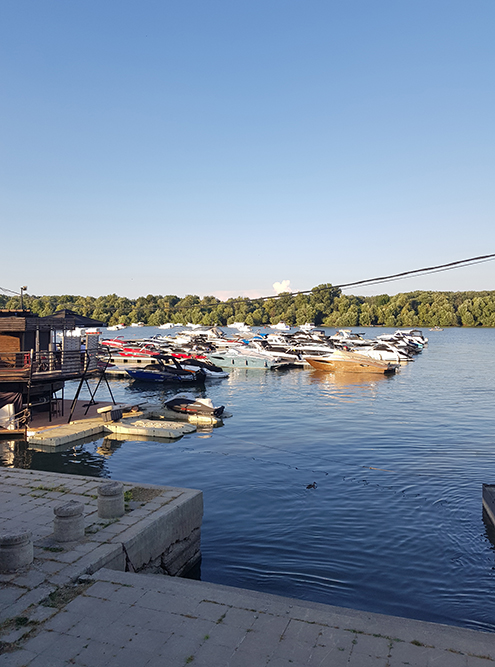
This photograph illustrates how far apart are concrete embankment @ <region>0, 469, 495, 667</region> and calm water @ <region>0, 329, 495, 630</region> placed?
2.94 m

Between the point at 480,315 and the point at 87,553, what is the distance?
174470mm

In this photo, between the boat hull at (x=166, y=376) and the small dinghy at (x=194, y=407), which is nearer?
the small dinghy at (x=194, y=407)

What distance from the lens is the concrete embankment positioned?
5.88 m

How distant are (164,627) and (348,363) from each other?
52244mm

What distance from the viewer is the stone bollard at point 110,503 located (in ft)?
32.0

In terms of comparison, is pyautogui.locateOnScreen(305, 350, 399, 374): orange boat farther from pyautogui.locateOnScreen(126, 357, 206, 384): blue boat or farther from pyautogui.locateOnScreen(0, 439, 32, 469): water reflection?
pyautogui.locateOnScreen(0, 439, 32, 469): water reflection

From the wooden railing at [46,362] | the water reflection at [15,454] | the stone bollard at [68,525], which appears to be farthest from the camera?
the wooden railing at [46,362]

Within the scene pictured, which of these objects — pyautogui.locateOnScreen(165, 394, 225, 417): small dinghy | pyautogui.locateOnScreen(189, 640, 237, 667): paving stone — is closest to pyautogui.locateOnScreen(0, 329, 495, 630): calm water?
pyautogui.locateOnScreen(165, 394, 225, 417): small dinghy

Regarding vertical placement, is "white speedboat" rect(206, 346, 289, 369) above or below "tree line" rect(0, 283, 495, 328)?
below

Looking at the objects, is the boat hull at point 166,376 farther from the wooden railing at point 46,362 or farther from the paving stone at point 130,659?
the paving stone at point 130,659

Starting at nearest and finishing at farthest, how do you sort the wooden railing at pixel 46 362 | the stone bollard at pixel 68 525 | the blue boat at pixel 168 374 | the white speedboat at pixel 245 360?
the stone bollard at pixel 68 525 < the wooden railing at pixel 46 362 < the blue boat at pixel 168 374 < the white speedboat at pixel 245 360

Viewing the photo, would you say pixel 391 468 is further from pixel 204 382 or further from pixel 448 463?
pixel 204 382

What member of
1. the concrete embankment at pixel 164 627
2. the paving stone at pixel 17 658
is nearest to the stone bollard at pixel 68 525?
the concrete embankment at pixel 164 627

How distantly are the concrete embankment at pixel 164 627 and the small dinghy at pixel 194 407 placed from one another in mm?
20463
